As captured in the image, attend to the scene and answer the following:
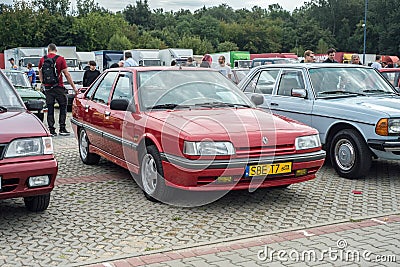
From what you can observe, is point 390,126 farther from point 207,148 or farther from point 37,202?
point 37,202

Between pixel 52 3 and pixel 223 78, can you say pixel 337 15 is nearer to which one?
pixel 52 3

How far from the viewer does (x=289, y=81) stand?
845 centimetres

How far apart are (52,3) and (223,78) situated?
8261 centimetres

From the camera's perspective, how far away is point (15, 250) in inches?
174

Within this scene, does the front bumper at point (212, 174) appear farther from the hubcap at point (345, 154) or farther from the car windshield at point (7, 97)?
the hubcap at point (345, 154)

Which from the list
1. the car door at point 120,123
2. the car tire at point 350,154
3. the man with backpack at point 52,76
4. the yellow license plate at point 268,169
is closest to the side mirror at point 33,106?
the car door at point 120,123

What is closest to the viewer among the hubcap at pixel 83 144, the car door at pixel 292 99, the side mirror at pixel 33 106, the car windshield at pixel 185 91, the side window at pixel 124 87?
the side mirror at pixel 33 106

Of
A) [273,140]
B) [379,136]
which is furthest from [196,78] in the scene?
[379,136]

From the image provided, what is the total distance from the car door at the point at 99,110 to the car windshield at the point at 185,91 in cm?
88

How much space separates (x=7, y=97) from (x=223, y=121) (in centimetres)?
254

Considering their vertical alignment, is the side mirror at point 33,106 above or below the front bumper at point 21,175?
above

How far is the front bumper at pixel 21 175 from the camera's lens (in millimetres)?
4641

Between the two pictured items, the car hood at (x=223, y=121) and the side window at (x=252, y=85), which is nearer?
the car hood at (x=223, y=121)

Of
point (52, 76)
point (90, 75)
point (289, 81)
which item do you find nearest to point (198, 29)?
point (90, 75)
